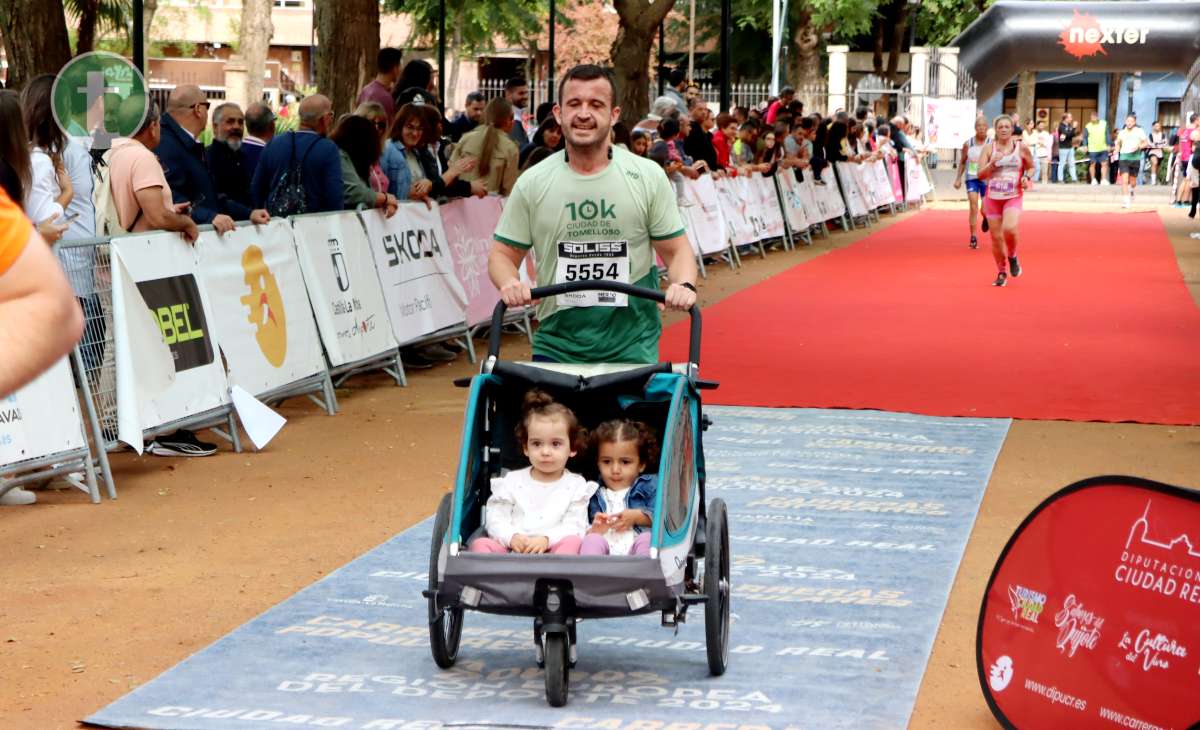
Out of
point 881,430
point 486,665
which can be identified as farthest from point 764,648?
point 881,430

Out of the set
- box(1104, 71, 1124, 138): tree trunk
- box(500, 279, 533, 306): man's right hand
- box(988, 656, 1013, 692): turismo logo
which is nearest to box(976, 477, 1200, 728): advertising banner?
box(988, 656, 1013, 692): turismo logo

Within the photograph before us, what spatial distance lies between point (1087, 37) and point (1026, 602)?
39838mm

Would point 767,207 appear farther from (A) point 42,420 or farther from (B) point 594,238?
(B) point 594,238

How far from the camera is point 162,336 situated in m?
8.98

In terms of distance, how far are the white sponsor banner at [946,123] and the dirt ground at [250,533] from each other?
34.3 m

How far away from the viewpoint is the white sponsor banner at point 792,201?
84.1ft

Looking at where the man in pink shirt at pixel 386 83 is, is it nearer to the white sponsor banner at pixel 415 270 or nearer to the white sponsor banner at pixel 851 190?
the white sponsor banner at pixel 415 270

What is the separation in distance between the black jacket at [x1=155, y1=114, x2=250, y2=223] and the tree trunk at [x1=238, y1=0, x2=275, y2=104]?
120 feet

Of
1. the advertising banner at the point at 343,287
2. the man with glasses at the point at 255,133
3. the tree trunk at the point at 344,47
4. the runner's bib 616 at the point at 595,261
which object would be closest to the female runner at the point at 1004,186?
the tree trunk at the point at 344,47

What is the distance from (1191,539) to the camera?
422cm

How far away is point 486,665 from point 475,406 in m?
0.92

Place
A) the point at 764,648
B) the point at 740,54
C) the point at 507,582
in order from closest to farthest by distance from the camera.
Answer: the point at 507,582, the point at 764,648, the point at 740,54

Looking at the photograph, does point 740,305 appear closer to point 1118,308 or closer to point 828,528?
point 1118,308

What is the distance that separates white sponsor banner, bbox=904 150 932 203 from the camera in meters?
36.7
